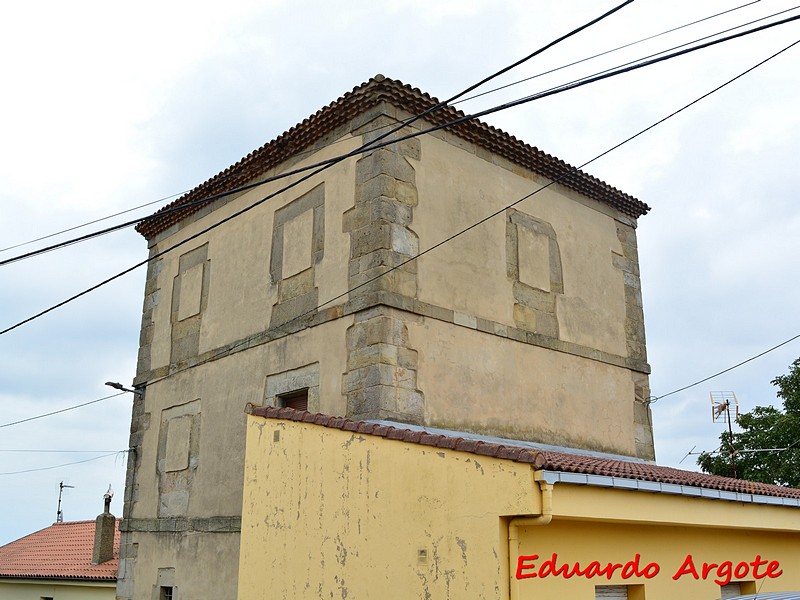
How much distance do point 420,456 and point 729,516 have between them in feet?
10.3

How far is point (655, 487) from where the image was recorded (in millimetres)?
6582

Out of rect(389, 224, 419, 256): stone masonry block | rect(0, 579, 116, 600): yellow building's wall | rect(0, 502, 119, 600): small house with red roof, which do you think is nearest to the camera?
rect(389, 224, 419, 256): stone masonry block

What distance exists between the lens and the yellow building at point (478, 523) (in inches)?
241

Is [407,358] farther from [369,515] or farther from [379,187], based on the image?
[369,515]

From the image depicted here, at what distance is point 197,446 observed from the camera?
12.4 meters

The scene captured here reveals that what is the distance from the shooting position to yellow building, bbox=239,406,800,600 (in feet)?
20.0

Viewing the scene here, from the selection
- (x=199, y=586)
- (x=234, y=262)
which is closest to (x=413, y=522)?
(x=199, y=586)

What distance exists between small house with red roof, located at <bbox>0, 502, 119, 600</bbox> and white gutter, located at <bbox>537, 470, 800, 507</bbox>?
41.0ft

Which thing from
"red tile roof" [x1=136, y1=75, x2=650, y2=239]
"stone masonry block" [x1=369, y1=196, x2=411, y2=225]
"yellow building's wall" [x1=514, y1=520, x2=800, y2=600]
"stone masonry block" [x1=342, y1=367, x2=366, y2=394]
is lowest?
"yellow building's wall" [x1=514, y1=520, x2=800, y2=600]

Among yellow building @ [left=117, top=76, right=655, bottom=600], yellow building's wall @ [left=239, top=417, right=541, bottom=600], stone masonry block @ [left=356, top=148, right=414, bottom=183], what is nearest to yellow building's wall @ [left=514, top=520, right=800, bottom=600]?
yellow building's wall @ [left=239, top=417, right=541, bottom=600]

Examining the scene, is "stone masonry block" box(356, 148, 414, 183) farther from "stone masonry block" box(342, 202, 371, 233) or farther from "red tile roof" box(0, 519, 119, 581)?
"red tile roof" box(0, 519, 119, 581)

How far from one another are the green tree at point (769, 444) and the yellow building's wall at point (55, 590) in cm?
1673

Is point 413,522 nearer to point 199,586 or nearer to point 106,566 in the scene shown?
point 199,586

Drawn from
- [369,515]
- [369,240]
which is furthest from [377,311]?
[369,515]
